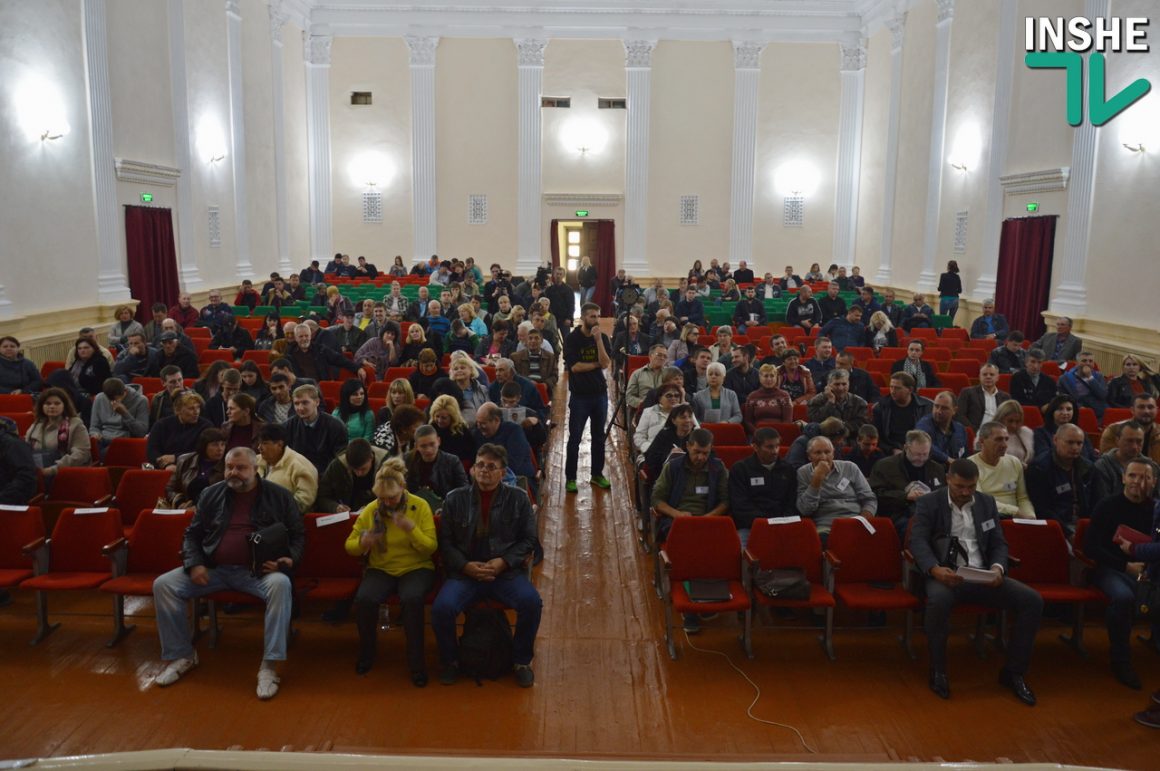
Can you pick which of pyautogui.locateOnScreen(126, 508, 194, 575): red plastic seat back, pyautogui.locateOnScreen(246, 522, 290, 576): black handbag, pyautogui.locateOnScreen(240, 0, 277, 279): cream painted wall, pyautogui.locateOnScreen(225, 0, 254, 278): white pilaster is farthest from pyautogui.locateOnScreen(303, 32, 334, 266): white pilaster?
pyautogui.locateOnScreen(246, 522, 290, 576): black handbag

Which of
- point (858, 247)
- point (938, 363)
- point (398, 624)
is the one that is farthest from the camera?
point (858, 247)

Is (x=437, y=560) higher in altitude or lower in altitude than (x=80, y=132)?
lower

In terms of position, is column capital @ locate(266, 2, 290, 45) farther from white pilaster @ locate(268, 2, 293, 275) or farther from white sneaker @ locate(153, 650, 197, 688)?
white sneaker @ locate(153, 650, 197, 688)

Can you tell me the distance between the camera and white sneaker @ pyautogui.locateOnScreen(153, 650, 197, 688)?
4.47 meters

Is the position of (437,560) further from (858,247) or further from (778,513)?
(858,247)

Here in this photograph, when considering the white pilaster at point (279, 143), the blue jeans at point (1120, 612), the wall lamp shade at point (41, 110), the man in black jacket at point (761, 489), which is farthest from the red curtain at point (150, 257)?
the blue jeans at point (1120, 612)

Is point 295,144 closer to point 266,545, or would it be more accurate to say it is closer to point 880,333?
point 880,333

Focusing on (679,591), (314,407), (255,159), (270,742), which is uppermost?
(255,159)

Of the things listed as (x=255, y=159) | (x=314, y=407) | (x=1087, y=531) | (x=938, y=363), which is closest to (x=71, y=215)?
(x=255, y=159)

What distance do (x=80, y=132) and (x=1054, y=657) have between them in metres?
12.4

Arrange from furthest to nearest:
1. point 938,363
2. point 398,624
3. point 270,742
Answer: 1. point 938,363
2. point 398,624
3. point 270,742

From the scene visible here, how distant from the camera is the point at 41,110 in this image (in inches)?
423

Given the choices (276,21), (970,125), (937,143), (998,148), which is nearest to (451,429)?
(998,148)

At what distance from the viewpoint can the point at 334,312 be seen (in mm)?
12562
